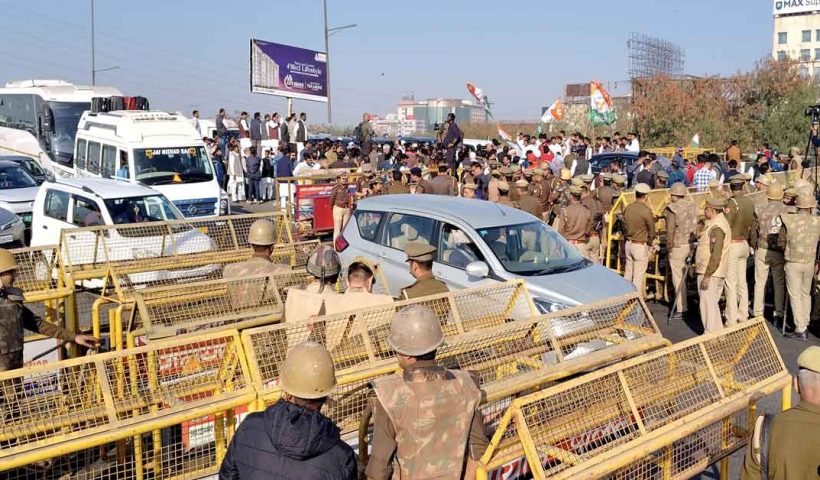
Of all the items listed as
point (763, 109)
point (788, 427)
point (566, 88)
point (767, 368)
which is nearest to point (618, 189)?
point (767, 368)

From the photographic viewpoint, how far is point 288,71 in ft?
101

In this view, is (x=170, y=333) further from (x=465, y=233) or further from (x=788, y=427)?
(x=788, y=427)

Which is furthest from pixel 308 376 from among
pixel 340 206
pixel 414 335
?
pixel 340 206

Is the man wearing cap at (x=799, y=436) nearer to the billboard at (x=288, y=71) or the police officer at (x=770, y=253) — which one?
the police officer at (x=770, y=253)

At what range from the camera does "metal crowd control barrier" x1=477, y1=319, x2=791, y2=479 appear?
392 centimetres

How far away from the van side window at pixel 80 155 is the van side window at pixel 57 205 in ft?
19.2

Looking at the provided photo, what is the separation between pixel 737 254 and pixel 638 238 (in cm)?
137

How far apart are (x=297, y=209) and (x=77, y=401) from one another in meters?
11.1

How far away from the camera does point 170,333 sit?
604cm

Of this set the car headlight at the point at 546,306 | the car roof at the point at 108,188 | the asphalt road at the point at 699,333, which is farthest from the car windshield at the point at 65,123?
the car headlight at the point at 546,306

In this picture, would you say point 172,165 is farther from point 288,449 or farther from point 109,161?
point 288,449

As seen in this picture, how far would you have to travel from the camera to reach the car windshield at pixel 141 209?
12.1 meters

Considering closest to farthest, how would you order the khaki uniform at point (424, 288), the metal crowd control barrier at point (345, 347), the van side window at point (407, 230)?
the metal crowd control barrier at point (345, 347)
the khaki uniform at point (424, 288)
the van side window at point (407, 230)

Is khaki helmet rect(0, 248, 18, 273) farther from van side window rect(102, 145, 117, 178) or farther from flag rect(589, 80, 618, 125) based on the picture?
flag rect(589, 80, 618, 125)
